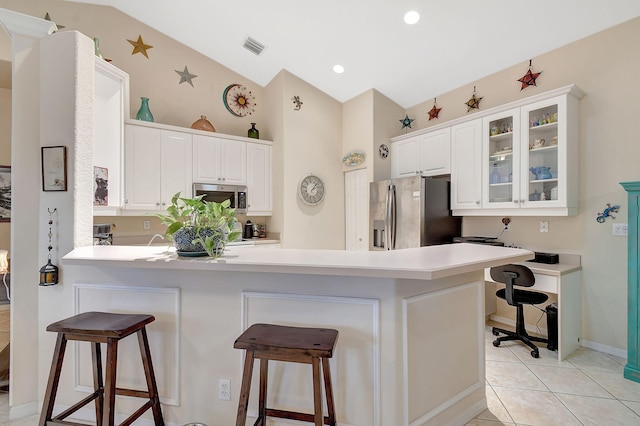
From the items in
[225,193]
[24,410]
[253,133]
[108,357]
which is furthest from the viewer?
[253,133]

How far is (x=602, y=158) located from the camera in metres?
2.77

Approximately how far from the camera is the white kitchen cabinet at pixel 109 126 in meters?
2.57

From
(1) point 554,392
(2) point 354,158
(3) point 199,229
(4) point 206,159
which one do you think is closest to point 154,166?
(4) point 206,159

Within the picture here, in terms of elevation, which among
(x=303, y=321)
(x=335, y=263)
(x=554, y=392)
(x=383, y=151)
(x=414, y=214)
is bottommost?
(x=554, y=392)

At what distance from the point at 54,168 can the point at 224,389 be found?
5.54 ft

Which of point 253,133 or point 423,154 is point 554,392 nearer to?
point 423,154

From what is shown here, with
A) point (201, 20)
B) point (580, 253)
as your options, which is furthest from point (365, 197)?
point (201, 20)

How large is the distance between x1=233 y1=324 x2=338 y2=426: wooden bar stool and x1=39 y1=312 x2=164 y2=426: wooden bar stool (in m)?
0.60

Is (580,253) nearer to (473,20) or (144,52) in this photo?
(473,20)

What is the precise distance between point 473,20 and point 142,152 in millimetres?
3716

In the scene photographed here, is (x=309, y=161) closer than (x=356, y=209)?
Yes

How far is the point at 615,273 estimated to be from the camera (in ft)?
8.94

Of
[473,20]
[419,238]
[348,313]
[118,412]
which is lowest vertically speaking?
[118,412]

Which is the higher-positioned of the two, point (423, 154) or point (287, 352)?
point (423, 154)
